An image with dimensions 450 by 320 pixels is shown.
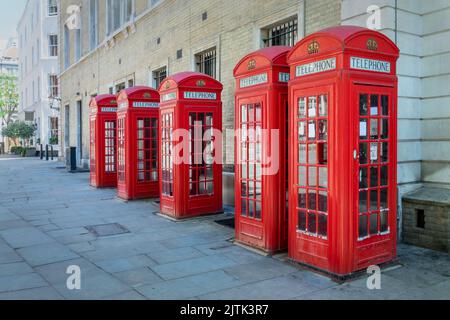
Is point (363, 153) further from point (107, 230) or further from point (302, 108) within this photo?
point (107, 230)

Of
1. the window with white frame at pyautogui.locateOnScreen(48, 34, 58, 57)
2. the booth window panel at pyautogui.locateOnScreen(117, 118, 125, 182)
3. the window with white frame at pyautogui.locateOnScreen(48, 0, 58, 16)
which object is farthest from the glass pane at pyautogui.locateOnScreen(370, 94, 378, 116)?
the window with white frame at pyautogui.locateOnScreen(48, 34, 58, 57)

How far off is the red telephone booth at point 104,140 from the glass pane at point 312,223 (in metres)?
10.1

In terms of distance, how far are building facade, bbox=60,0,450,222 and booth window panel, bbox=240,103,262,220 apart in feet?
7.19

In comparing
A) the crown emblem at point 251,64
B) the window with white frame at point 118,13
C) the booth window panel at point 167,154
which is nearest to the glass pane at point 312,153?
the crown emblem at point 251,64

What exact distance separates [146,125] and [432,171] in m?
7.26

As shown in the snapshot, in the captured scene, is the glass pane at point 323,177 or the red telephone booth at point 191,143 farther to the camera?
the red telephone booth at point 191,143

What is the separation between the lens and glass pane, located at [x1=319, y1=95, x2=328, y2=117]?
530cm

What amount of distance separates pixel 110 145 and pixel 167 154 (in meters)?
5.51

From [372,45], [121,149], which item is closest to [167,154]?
[121,149]

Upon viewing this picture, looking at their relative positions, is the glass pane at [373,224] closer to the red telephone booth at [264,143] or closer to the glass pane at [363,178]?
the glass pane at [363,178]

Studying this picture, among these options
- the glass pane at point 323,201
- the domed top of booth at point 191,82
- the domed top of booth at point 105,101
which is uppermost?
the domed top of booth at point 105,101

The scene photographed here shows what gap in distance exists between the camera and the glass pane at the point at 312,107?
5.46 metres

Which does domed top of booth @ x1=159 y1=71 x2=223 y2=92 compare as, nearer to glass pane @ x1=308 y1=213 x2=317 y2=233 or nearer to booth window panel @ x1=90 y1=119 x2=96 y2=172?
glass pane @ x1=308 y1=213 x2=317 y2=233
